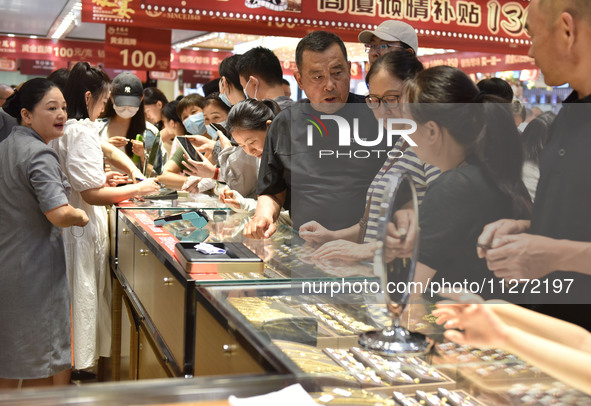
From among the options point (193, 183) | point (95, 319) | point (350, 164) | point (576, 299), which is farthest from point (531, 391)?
point (193, 183)

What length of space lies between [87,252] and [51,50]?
11.9m

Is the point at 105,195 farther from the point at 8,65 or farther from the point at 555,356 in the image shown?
the point at 8,65

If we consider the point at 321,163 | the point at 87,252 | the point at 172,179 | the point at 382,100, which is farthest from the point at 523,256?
the point at 172,179

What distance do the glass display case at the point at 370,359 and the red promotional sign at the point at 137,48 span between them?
5857mm

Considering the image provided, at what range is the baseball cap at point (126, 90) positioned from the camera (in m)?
4.86

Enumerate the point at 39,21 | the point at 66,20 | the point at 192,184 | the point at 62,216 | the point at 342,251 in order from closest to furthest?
the point at 342,251
the point at 62,216
the point at 192,184
the point at 66,20
the point at 39,21

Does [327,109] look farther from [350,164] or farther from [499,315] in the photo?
[499,315]

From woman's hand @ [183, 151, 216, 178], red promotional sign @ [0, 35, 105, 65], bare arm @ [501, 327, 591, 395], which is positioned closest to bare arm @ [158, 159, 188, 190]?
woman's hand @ [183, 151, 216, 178]

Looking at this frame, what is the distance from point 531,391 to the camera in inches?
46.2

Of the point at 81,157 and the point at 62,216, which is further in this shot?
the point at 81,157

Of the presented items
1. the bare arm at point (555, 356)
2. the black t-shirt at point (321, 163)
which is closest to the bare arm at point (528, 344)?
the bare arm at point (555, 356)

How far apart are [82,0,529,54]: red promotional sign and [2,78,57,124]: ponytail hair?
2.71 meters

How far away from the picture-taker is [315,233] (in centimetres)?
241

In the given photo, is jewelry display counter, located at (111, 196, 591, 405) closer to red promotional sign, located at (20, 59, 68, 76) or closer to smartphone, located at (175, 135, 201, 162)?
smartphone, located at (175, 135, 201, 162)
